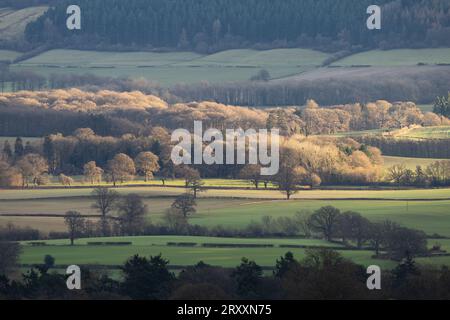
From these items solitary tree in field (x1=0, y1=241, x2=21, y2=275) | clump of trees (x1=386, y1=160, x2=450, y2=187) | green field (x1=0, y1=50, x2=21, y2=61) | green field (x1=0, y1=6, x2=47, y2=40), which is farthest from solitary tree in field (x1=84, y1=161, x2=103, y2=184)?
green field (x1=0, y1=6, x2=47, y2=40)

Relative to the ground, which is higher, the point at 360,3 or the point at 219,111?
the point at 360,3

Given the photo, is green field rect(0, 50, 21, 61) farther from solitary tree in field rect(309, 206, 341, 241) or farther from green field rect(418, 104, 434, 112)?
solitary tree in field rect(309, 206, 341, 241)

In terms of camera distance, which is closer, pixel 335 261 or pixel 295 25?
pixel 335 261

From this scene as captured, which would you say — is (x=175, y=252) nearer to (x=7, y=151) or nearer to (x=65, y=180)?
(x=65, y=180)

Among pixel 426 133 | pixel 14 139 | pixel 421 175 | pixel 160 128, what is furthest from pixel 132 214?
pixel 426 133
